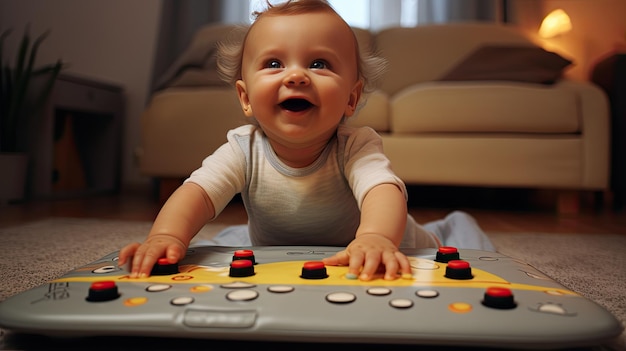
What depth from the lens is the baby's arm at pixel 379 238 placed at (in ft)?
1.62

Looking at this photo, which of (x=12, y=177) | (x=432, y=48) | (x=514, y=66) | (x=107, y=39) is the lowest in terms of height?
(x=12, y=177)

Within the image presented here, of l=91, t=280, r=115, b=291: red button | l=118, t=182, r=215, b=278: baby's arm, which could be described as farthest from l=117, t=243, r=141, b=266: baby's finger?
l=91, t=280, r=115, b=291: red button

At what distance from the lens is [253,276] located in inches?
19.5

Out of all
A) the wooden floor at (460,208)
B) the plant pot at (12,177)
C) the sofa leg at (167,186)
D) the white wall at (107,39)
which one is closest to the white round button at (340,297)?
the wooden floor at (460,208)

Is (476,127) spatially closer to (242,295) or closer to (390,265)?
(390,265)

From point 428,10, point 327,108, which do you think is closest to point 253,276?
point 327,108

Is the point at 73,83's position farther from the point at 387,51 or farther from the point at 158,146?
the point at 387,51

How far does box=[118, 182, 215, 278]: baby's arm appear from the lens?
1.74ft

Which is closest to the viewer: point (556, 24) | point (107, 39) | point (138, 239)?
point (138, 239)

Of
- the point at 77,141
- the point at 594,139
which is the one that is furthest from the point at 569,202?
the point at 77,141

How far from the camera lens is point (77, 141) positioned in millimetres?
2355

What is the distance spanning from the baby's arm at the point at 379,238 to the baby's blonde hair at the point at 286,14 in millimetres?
211

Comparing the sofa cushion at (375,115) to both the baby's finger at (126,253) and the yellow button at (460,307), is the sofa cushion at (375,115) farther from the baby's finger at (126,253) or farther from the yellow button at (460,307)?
the yellow button at (460,307)

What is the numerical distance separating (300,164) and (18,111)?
1.45m
